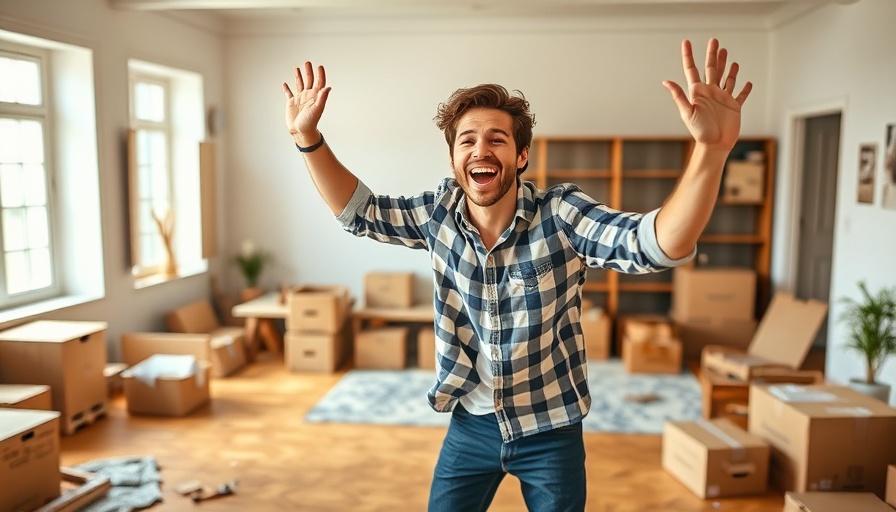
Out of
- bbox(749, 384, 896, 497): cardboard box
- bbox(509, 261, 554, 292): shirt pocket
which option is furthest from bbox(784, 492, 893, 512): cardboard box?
bbox(509, 261, 554, 292): shirt pocket

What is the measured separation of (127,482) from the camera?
357 cm

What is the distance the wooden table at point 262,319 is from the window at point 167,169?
658 mm

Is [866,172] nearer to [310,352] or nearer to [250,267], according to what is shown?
[310,352]

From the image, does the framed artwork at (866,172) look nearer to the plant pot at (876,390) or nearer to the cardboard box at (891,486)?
the plant pot at (876,390)

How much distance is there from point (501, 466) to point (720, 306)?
477 cm

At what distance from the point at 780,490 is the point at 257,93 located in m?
5.28

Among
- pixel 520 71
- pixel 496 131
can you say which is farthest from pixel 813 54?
pixel 496 131

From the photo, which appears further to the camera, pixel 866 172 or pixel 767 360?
pixel 767 360

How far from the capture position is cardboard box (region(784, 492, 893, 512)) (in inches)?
112

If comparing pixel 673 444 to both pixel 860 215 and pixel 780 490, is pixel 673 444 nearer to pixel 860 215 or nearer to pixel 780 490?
pixel 780 490

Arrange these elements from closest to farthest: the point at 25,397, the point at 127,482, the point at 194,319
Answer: the point at 127,482 → the point at 25,397 → the point at 194,319

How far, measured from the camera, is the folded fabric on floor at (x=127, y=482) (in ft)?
11.0

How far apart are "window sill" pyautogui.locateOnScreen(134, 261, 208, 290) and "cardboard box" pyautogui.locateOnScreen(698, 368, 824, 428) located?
4.10m

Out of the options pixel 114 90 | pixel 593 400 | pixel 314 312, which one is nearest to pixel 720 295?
pixel 593 400
